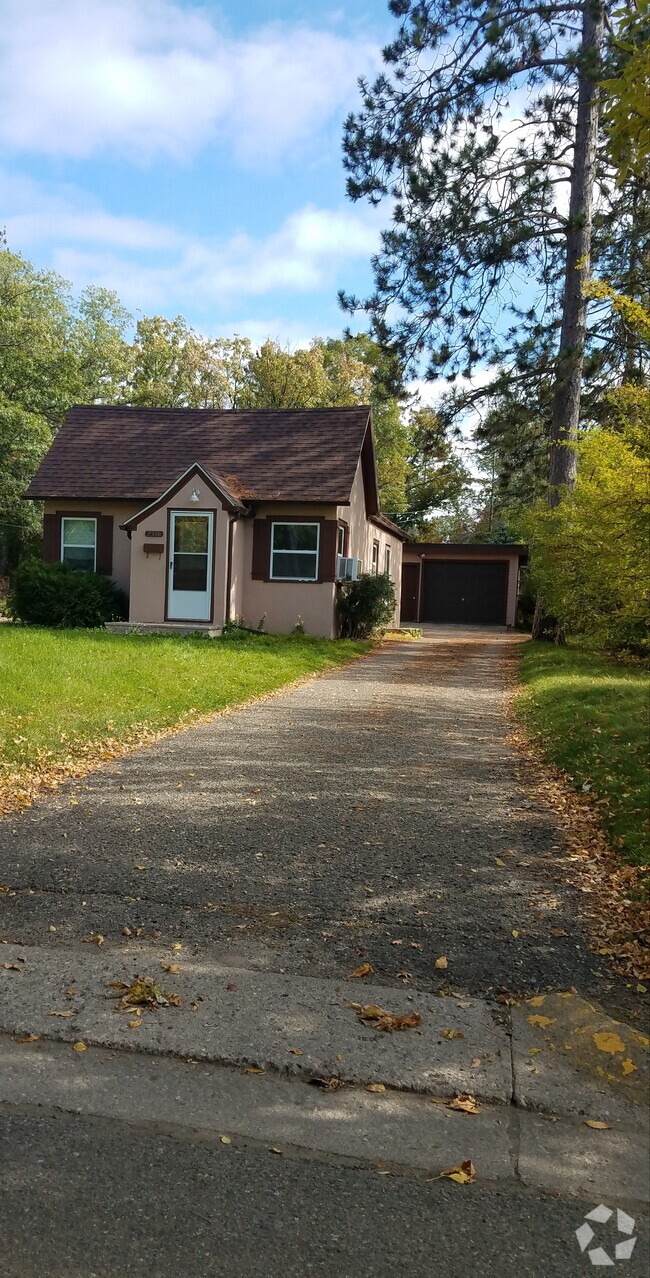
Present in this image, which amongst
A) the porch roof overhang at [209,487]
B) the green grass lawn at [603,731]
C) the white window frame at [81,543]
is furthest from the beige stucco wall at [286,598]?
the green grass lawn at [603,731]

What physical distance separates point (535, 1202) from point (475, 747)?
6803 mm

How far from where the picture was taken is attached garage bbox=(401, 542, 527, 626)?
36344 mm

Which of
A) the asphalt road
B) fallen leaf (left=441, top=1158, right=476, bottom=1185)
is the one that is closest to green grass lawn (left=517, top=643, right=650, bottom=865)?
fallen leaf (left=441, top=1158, right=476, bottom=1185)

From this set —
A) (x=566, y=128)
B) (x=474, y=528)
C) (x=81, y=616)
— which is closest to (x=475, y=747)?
(x=81, y=616)

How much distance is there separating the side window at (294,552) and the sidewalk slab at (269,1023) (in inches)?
677

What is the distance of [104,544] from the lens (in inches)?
860

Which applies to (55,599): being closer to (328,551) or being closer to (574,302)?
(328,551)

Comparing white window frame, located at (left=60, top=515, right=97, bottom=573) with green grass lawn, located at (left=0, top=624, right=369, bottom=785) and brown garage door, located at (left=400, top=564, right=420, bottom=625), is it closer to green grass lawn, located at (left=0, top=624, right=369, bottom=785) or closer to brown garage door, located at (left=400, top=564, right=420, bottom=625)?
green grass lawn, located at (left=0, top=624, right=369, bottom=785)

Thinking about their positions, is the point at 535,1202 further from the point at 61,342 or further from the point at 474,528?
the point at 474,528

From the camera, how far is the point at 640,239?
18781mm

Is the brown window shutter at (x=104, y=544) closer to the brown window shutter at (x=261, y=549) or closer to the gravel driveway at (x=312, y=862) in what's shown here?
the brown window shutter at (x=261, y=549)

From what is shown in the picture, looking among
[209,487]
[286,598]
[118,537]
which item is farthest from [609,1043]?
[118,537]

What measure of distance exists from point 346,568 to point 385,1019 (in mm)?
18547

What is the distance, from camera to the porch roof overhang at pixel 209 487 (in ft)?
63.2
